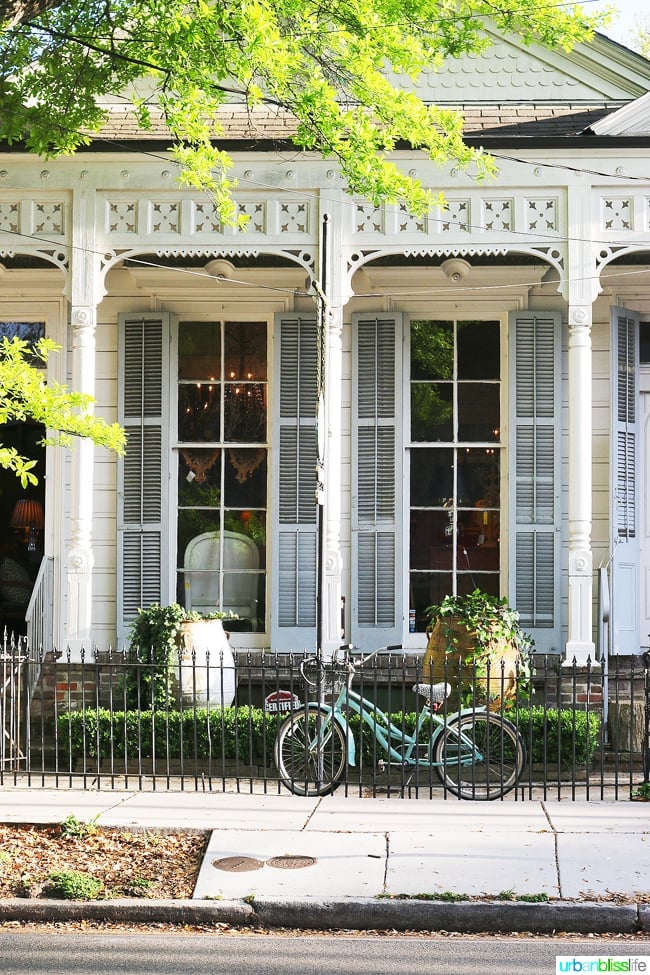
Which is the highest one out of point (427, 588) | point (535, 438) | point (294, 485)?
point (535, 438)

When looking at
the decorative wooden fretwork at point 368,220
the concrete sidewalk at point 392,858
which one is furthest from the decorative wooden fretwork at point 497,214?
the concrete sidewalk at point 392,858

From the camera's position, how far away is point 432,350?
12.6m

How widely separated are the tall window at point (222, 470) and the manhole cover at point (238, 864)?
Result: 5.55m

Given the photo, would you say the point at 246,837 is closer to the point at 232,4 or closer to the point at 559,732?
the point at 559,732

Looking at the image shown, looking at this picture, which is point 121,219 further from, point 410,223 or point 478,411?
point 478,411

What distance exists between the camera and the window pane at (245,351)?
12.7 m

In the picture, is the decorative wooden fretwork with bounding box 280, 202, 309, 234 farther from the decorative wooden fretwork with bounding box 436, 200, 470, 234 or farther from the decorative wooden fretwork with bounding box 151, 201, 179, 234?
the decorative wooden fretwork with bounding box 436, 200, 470, 234

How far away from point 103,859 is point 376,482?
5977 mm

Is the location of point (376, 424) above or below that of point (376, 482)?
above

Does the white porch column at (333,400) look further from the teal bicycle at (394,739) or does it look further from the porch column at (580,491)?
the porch column at (580,491)

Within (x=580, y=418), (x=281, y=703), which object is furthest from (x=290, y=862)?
(x=580, y=418)

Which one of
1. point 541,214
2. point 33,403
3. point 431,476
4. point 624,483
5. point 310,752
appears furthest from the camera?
point 431,476

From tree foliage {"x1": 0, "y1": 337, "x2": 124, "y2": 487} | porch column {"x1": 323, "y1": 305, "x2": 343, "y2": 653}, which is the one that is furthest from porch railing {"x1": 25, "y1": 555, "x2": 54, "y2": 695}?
tree foliage {"x1": 0, "y1": 337, "x2": 124, "y2": 487}

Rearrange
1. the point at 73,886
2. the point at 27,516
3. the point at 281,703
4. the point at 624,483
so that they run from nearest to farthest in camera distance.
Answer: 1. the point at 73,886
2. the point at 281,703
3. the point at 624,483
4. the point at 27,516
